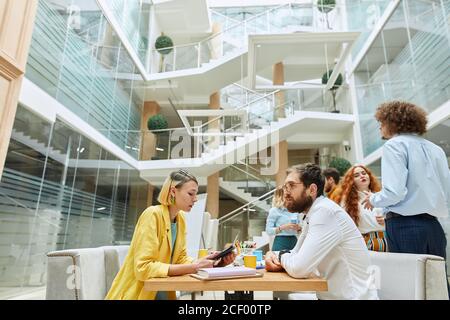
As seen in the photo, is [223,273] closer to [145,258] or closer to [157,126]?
[145,258]

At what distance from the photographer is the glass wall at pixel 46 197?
3.51 m

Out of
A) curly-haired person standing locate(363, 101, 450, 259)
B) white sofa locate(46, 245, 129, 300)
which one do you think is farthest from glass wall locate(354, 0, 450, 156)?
white sofa locate(46, 245, 129, 300)

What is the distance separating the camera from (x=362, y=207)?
223 centimetres

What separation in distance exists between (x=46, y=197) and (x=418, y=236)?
4377mm

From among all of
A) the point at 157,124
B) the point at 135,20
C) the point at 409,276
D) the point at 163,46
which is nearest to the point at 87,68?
the point at 157,124

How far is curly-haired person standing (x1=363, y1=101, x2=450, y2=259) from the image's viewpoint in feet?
A: 5.25

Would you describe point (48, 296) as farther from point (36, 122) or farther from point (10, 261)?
point (36, 122)

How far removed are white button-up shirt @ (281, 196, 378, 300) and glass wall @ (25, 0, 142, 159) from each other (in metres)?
4.07

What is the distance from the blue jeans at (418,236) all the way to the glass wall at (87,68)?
14.4 feet

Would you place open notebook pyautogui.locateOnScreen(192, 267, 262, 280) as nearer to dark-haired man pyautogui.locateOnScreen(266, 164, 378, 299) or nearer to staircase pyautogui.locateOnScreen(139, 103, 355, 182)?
dark-haired man pyautogui.locateOnScreen(266, 164, 378, 299)

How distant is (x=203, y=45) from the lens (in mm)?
9062

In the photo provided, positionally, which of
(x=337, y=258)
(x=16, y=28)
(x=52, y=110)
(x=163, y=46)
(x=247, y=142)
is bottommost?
(x=337, y=258)

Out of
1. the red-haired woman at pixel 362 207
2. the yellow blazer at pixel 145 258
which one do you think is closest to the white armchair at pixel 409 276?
the red-haired woman at pixel 362 207

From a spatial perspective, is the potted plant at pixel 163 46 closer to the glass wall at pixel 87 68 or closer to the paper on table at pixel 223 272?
the glass wall at pixel 87 68
